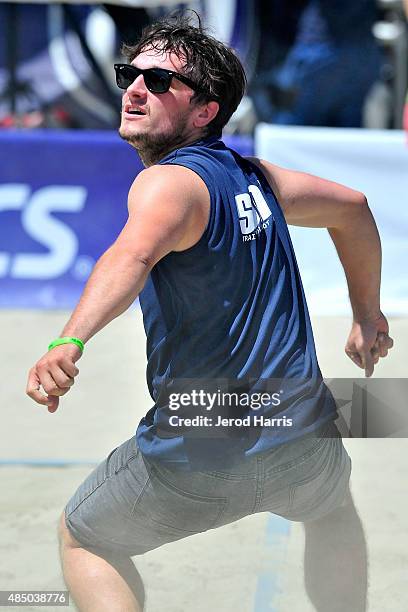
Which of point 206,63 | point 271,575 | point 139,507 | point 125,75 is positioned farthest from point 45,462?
point 206,63

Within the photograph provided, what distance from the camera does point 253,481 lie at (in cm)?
241

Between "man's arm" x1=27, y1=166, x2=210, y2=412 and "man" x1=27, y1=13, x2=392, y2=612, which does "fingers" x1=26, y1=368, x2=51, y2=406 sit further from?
"man" x1=27, y1=13, x2=392, y2=612

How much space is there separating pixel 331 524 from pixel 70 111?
33.0ft

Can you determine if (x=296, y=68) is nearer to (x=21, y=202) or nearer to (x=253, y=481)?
(x=21, y=202)

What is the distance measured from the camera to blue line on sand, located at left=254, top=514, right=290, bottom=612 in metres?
3.26

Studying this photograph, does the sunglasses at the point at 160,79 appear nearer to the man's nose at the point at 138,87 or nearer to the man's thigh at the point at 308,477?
the man's nose at the point at 138,87

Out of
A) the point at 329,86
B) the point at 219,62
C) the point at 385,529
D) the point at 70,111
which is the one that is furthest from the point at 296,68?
the point at 219,62

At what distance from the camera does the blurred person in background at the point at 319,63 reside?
1206 centimetres

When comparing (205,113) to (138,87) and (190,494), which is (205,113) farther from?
(190,494)

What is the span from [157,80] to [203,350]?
636 mm

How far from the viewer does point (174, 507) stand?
7.95 ft

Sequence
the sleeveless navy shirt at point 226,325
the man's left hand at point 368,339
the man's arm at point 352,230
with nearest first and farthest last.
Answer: the sleeveless navy shirt at point 226,325
the man's arm at point 352,230
the man's left hand at point 368,339

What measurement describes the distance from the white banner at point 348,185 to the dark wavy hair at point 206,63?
408cm

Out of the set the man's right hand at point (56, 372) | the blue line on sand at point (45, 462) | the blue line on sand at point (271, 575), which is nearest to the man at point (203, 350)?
the man's right hand at point (56, 372)
